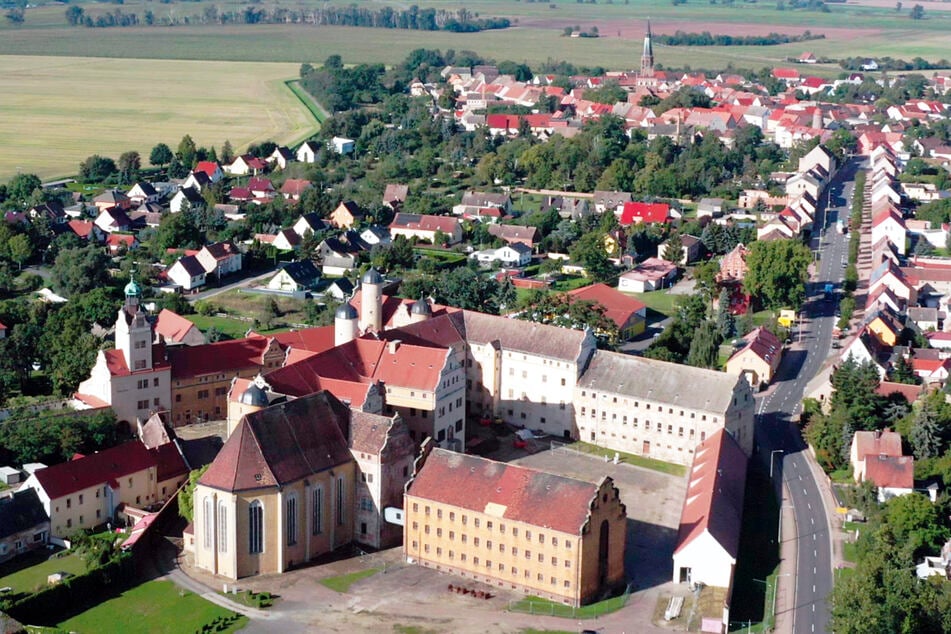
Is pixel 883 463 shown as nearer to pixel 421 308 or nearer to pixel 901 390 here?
pixel 901 390

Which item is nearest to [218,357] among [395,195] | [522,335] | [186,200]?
[522,335]

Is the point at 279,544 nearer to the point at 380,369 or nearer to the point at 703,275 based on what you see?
the point at 380,369

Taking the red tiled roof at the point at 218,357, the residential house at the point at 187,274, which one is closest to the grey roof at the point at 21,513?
the red tiled roof at the point at 218,357

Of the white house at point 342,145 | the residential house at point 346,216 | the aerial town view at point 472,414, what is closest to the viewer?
the aerial town view at point 472,414


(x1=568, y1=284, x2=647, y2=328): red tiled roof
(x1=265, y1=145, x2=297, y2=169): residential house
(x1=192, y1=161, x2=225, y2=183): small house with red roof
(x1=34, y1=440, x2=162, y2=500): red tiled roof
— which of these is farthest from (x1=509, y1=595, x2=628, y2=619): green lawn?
(x1=265, y1=145, x2=297, y2=169): residential house

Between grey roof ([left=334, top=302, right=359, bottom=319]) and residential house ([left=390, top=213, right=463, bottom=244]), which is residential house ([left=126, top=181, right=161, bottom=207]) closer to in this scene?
residential house ([left=390, top=213, right=463, bottom=244])

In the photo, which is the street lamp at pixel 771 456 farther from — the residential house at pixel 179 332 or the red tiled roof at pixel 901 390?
the residential house at pixel 179 332

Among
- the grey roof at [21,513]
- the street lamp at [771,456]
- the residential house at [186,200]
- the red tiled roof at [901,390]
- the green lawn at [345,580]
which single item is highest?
the residential house at [186,200]
